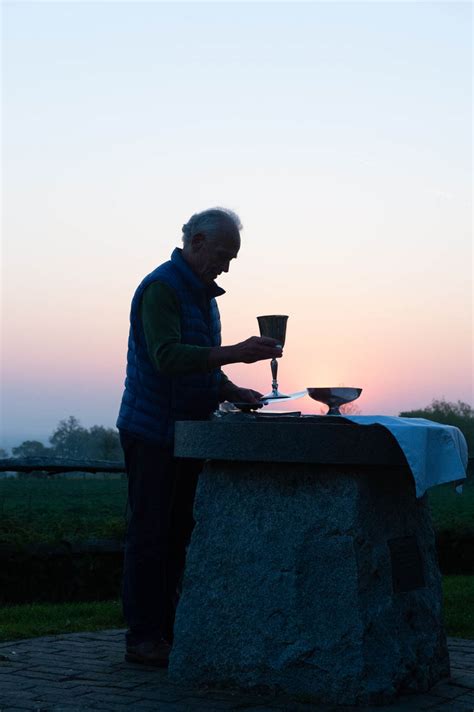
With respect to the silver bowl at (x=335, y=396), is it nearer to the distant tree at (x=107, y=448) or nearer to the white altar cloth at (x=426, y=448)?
the white altar cloth at (x=426, y=448)

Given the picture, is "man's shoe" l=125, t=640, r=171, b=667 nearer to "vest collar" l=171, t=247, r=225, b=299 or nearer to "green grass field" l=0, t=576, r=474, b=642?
"green grass field" l=0, t=576, r=474, b=642

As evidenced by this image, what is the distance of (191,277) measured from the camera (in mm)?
4973

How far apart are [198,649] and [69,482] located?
16.6 feet

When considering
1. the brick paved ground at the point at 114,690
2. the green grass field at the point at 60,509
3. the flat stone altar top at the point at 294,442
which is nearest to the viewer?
the brick paved ground at the point at 114,690

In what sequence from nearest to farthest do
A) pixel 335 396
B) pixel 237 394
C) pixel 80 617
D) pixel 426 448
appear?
1. pixel 426 448
2. pixel 335 396
3. pixel 237 394
4. pixel 80 617

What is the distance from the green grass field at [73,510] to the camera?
304 inches

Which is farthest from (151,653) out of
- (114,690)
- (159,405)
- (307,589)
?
(159,405)

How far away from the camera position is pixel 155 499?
494 cm

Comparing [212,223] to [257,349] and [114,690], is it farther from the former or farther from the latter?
[114,690]

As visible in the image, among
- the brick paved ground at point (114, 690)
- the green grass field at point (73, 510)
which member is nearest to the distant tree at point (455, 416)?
the green grass field at point (73, 510)

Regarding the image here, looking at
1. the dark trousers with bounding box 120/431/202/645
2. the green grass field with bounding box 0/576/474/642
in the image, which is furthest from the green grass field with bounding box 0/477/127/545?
the dark trousers with bounding box 120/431/202/645

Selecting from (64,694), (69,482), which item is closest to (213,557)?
(64,694)

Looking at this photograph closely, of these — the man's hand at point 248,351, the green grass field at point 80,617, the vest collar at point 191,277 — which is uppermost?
the vest collar at point 191,277

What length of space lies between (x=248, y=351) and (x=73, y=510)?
4324 millimetres
